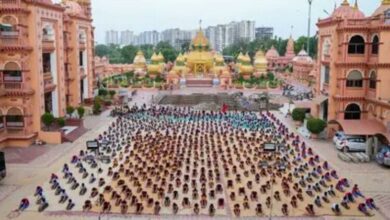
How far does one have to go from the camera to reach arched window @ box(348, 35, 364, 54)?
1232 inches

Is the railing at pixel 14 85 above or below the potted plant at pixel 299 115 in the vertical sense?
above

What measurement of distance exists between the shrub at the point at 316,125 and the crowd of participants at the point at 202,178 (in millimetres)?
1234

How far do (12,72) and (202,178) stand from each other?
15.8 metres

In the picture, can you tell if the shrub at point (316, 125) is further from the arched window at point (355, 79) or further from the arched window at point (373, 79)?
the arched window at point (373, 79)

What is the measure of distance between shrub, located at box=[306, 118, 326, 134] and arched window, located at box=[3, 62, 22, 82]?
20134mm

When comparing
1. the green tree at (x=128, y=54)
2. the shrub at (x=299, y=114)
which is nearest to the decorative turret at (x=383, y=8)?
the shrub at (x=299, y=114)

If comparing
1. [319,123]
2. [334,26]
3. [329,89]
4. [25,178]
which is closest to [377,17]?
[334,26]

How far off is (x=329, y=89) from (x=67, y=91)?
2274 cm

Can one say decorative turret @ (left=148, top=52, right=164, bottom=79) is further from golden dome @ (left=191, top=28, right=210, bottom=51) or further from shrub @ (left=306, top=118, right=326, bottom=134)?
shrub @ (left=306, top=118, right=326, bottom=134)

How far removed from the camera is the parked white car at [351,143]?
93.5 feet

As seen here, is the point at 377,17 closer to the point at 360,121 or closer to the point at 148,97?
the point at 360,121

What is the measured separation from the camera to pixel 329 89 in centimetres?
3291

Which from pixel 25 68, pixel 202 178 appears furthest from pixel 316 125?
pixel 25 68

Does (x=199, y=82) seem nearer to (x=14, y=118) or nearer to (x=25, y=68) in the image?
(x=25, y=68)
